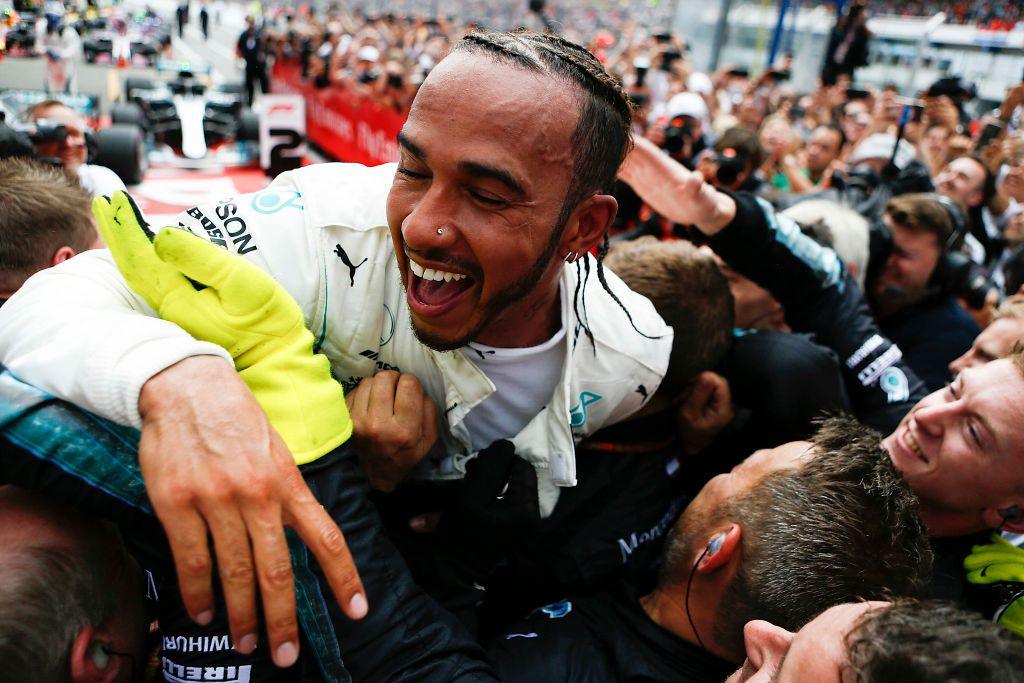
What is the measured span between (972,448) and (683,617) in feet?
2.83

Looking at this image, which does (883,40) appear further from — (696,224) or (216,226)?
(216,226)

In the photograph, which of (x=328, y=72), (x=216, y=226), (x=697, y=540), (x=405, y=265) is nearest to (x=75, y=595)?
(x=216, y=226)

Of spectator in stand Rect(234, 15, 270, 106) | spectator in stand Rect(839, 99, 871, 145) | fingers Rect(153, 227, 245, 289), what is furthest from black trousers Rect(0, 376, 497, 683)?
spectator in stand Rect(234, 15, 270, 106)

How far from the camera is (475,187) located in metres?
1.29

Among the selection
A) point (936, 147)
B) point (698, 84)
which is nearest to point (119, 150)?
point (698, 84)

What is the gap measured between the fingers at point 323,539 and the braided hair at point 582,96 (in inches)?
30.9

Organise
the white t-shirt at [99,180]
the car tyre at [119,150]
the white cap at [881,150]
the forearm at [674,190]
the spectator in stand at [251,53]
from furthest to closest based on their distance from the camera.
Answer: the spectator in stand at [251,53] < the white cap at [881,150] < the car tyre at [119,150] < the white t-shirt at [99,180] < the forearm at [674,190]

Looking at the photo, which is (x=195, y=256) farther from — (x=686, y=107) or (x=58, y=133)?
(x=686, y=107)

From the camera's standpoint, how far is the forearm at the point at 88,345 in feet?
3.04

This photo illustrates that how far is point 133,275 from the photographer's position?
1090 millimetres

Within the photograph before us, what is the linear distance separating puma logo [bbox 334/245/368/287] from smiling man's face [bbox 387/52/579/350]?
11 centimetres

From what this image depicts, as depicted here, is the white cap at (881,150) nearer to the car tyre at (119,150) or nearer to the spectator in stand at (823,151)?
the spectator in stand at (823,151)

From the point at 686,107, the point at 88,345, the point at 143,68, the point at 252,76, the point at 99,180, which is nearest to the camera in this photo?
the point at 88,345

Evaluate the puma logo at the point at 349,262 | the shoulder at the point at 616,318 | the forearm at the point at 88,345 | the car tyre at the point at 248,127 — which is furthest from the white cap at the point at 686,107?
the forearm at the point at 88,345
